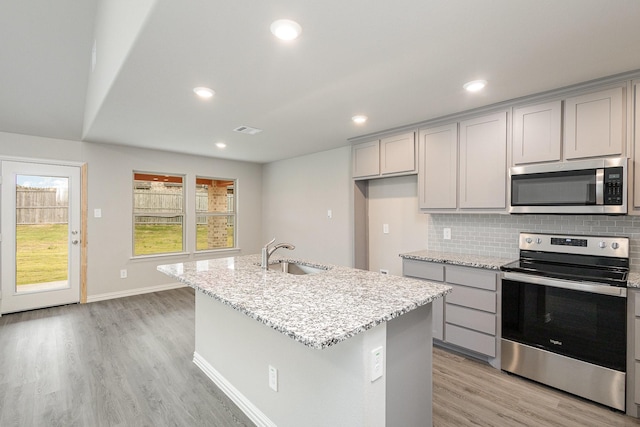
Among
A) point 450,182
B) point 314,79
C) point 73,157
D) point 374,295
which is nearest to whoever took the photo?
point 374,295

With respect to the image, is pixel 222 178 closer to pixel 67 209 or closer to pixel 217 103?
pixel 67 209

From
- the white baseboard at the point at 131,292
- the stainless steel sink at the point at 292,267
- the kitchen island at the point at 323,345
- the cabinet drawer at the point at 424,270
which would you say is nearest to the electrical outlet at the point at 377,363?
the kitchen island at the point at 323,345

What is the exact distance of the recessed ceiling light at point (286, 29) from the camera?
1.60 meters

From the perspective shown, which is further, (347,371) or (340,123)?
(340,123)

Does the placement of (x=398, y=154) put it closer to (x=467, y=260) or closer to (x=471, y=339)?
(x=467, y=260)

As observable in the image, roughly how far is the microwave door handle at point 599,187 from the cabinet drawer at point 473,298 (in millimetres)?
1035

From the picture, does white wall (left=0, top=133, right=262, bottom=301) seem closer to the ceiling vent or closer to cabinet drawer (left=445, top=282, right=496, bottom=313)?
the ceiling vent

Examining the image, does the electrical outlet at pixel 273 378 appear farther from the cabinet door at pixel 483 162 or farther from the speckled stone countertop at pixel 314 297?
the cabinet door at pixel 483 162

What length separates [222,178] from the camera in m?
5.92

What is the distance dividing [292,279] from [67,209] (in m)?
4.19

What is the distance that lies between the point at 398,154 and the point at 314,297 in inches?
98.0

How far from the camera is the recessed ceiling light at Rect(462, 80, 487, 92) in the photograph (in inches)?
91.7

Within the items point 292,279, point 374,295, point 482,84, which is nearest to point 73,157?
point 292,279

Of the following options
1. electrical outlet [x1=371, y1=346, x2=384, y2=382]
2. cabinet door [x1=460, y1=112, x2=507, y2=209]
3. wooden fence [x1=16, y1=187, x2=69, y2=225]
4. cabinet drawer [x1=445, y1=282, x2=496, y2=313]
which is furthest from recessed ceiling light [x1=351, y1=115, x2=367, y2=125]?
wooden fence [x1=16, y1=187, x2=69, y2=225]
